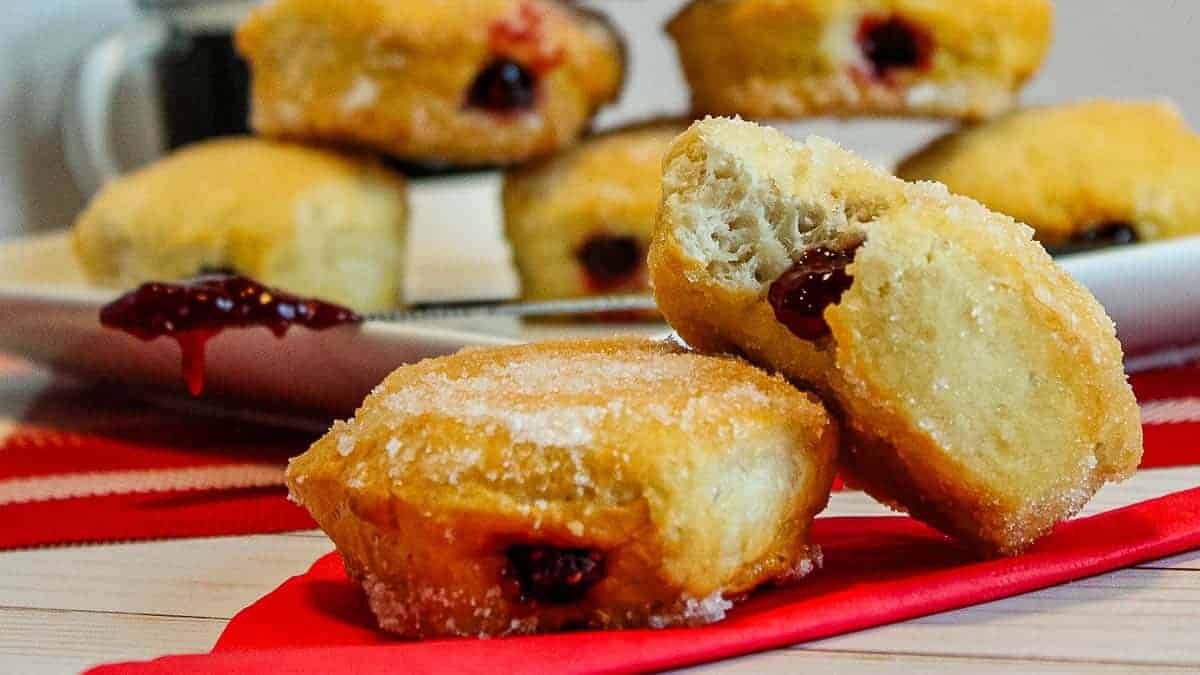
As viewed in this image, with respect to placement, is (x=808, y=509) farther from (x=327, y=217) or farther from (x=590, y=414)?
(x=327, y=217)

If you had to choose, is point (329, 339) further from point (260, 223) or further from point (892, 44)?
point (892, 44)

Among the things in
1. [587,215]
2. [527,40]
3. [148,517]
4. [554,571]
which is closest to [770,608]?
[554,571]

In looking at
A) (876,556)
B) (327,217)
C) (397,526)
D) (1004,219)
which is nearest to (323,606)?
(397,526)

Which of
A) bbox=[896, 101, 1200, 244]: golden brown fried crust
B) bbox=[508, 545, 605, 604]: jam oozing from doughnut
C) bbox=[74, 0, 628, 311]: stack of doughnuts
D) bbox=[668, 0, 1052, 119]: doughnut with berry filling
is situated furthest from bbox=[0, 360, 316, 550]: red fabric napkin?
bbox=[896, 101, 1200, 244]: golden brown fried crust

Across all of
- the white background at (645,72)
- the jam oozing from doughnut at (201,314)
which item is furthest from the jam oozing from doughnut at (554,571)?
the white background at (645,72)

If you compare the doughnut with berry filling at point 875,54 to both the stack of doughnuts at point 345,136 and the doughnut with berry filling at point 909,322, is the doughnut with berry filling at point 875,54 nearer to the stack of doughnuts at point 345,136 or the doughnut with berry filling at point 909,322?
the stack of doughnuts at point 345,136

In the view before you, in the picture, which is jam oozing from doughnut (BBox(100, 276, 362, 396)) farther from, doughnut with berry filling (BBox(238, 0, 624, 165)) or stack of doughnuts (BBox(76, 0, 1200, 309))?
doughnut with berry filling (BBox(238, 0, 624, 165))
